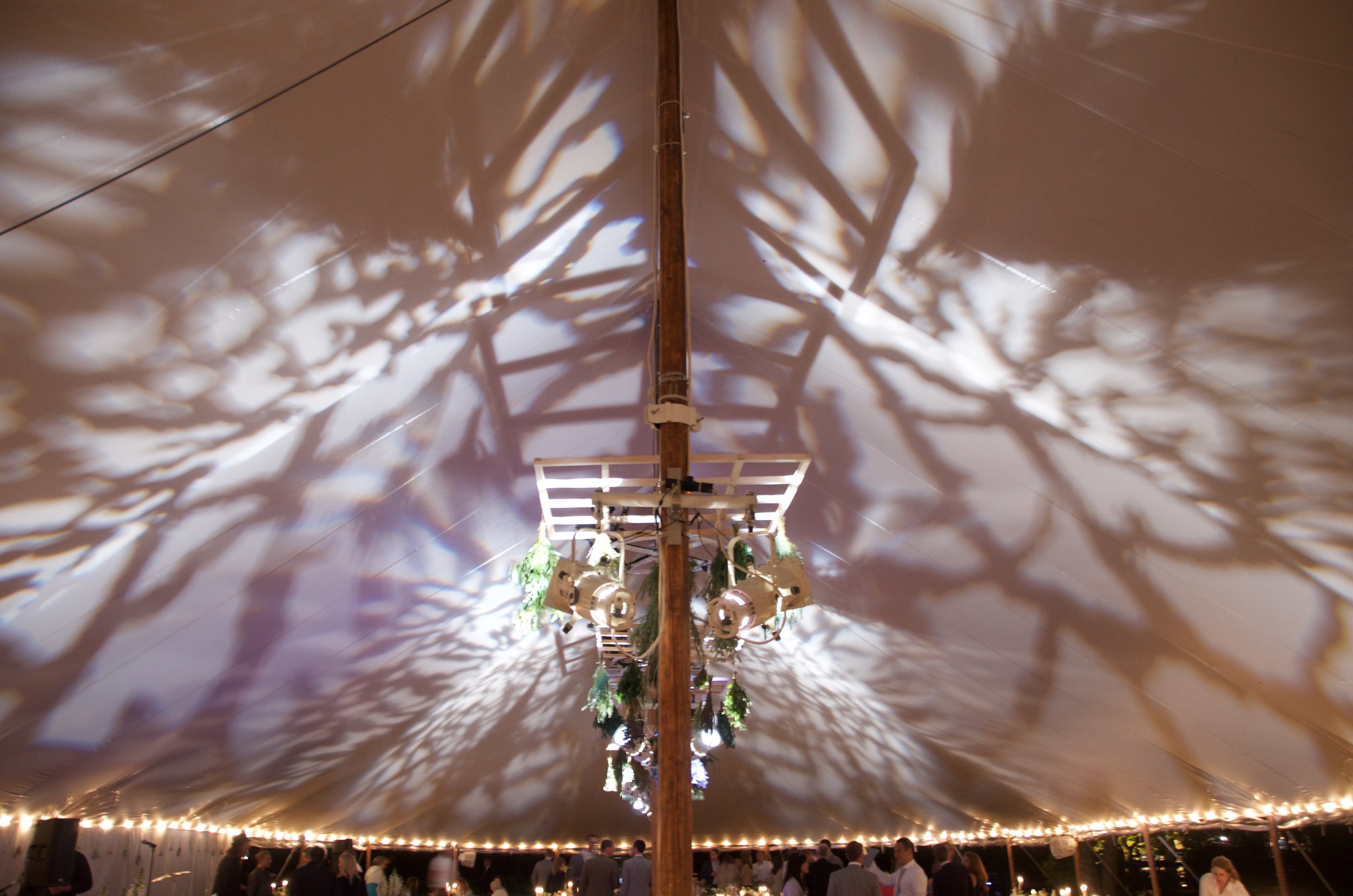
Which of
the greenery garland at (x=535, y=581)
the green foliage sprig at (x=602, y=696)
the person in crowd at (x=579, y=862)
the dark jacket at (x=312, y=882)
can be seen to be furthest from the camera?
the person in crowd at (x=579, y=862)

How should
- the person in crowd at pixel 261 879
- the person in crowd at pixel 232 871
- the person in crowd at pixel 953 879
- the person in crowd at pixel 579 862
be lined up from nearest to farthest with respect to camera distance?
the person in crowd at pixel 953 879, the person in crowd at pixel 232 871, the person in crowd at pixel 261 879, the person in crowd at pixel 579 862

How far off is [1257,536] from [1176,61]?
9.51 feet

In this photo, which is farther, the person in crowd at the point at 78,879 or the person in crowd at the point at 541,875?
the person in crowd at the point at 541,875

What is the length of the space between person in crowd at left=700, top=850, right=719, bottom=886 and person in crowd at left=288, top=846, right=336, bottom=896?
987 cm

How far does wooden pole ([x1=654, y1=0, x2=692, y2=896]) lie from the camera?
3439mm

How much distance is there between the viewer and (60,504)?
4.33 metres

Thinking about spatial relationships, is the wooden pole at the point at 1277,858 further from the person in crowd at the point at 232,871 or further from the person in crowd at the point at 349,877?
the person in crowd at the point at 232,871

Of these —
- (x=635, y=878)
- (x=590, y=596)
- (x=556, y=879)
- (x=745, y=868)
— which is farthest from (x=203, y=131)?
(x=745, y=868)

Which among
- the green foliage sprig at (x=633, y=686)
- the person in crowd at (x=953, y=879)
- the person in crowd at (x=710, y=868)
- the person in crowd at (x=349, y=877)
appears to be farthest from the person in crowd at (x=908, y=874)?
the person in crowd at (x=710, y=868)

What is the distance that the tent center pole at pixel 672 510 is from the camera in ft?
11.3

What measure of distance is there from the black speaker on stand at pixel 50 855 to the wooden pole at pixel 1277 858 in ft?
31.5

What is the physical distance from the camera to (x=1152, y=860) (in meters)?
9.37

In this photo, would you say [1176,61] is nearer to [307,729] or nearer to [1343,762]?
[1343,762]

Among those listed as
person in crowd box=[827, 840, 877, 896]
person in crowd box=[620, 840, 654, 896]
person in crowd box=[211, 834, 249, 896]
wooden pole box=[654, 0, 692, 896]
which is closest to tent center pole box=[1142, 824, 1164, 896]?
person in crowd box=[827, 840, 877, 896]
